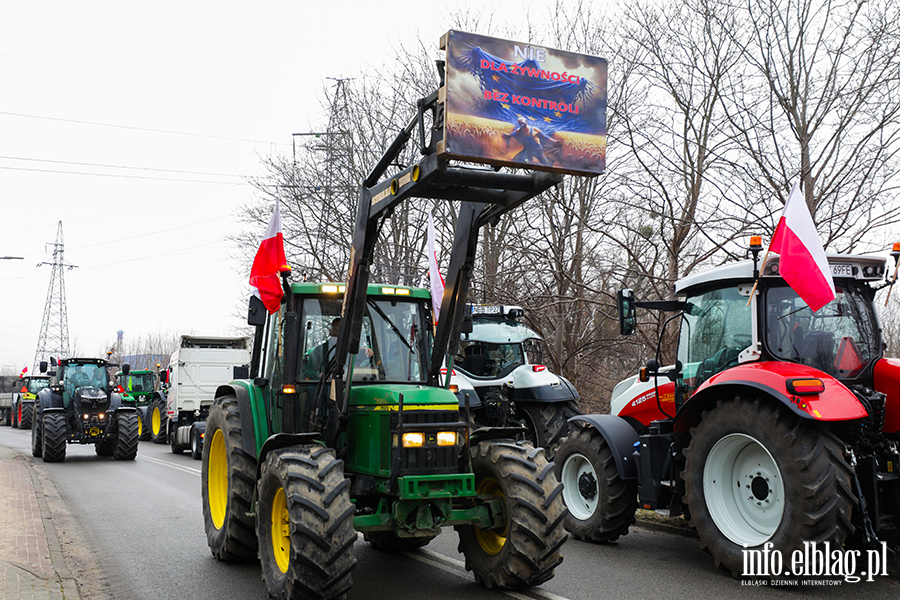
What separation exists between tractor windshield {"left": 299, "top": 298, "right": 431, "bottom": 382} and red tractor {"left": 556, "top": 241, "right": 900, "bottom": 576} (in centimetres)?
230

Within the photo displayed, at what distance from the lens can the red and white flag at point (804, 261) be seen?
6.02 metres

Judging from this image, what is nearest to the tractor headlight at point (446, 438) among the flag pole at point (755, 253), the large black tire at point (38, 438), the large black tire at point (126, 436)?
the flag pole at point (755, 253)

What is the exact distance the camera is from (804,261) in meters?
6.12

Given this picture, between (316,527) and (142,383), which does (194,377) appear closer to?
(142,383)

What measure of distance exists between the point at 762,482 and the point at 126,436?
16.1m

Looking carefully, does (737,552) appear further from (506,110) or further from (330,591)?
(506,110)

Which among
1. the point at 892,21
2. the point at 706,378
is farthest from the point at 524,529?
the point at 892,21

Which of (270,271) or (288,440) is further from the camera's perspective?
(270,271)

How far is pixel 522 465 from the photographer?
5895mm

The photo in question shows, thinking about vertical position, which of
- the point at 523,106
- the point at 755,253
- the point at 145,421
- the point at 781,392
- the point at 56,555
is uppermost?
the point at 523,106

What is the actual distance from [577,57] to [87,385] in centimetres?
→ 1915

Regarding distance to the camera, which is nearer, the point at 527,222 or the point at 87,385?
the point at 527,222

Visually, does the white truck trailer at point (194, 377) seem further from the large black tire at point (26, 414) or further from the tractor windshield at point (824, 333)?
the large black tire at point (26, 414)

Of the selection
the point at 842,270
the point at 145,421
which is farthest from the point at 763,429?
the point at 145,421
